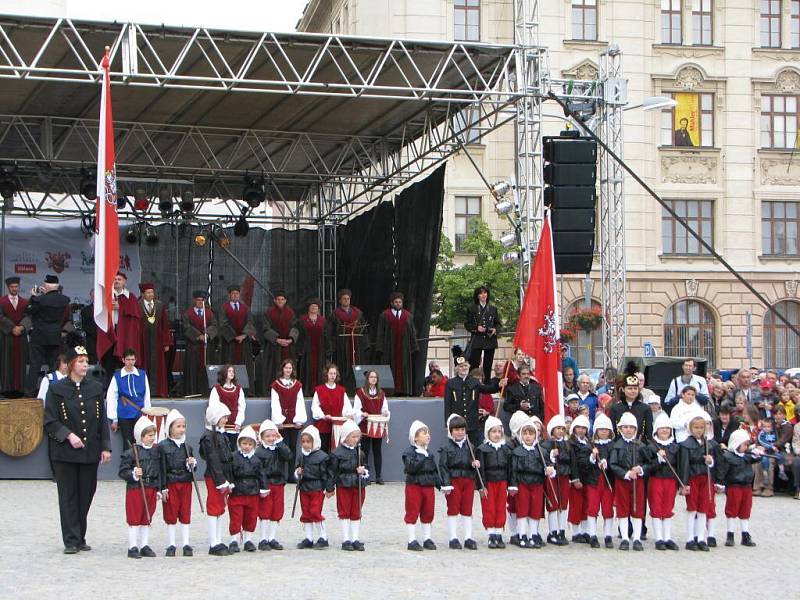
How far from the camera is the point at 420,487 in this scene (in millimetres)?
11977

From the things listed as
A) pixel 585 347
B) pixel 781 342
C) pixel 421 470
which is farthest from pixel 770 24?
pixel 421 470

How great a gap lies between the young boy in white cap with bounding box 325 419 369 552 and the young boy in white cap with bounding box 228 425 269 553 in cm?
65

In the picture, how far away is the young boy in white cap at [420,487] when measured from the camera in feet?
38.9

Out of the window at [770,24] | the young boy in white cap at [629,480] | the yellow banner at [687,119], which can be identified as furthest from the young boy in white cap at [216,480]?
the window at [770,24]

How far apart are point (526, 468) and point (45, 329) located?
8.68 meters

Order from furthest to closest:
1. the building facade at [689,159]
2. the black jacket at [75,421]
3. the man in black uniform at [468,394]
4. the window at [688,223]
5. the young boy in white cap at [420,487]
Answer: the window at [688,223]
the building facade at [689,159]
the man in black uniform at [468,394]
the young boy in white cap at [420,487]
the black jacket at [75,421]

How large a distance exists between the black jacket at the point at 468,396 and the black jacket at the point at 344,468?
4677 mm

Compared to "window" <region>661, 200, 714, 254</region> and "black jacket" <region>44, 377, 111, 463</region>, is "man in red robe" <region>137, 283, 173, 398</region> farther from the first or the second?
"window" <region>661, 200, 714, 254</region>

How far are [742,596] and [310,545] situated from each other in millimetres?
4035

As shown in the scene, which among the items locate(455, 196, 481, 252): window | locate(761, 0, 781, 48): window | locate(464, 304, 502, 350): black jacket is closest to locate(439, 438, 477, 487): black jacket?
locate(464, 304, 502, 350): black jacket

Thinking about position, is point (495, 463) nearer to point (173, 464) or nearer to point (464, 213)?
point (173, 464)

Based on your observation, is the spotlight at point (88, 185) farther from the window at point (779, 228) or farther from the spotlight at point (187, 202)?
the window at point (779, 228)

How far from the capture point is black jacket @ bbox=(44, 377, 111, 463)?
11406 mm

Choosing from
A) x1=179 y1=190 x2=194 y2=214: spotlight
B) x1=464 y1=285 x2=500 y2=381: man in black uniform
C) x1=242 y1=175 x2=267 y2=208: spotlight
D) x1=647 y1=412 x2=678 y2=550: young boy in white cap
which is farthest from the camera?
x1=179 y1=190 x2=194 y2=214: spotlight
